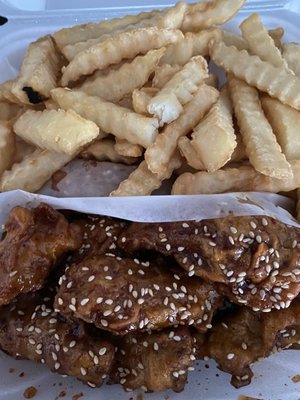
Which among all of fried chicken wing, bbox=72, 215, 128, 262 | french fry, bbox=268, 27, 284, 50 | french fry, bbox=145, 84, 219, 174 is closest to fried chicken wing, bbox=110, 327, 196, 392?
fried chicken wing, bbox=72, 215, 128, 262

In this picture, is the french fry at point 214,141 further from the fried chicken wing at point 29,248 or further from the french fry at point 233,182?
the fried chicken wing at point 29,248

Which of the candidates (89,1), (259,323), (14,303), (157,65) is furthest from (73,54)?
(259,323)

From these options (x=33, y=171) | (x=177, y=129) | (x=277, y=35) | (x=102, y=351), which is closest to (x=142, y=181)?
(x=177, y=129)

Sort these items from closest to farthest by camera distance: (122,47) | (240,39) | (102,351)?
(102,351), (122,47), (240,39)

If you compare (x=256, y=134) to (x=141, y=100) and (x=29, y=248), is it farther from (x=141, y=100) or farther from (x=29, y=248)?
(x=29, y=248)

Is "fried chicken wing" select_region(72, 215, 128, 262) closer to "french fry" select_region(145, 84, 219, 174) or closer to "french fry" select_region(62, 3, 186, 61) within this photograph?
"french fry" select_region(145, 84, 219, 174)

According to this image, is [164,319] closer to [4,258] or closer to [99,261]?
[99,261]

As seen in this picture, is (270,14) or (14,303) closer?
(14,303)
